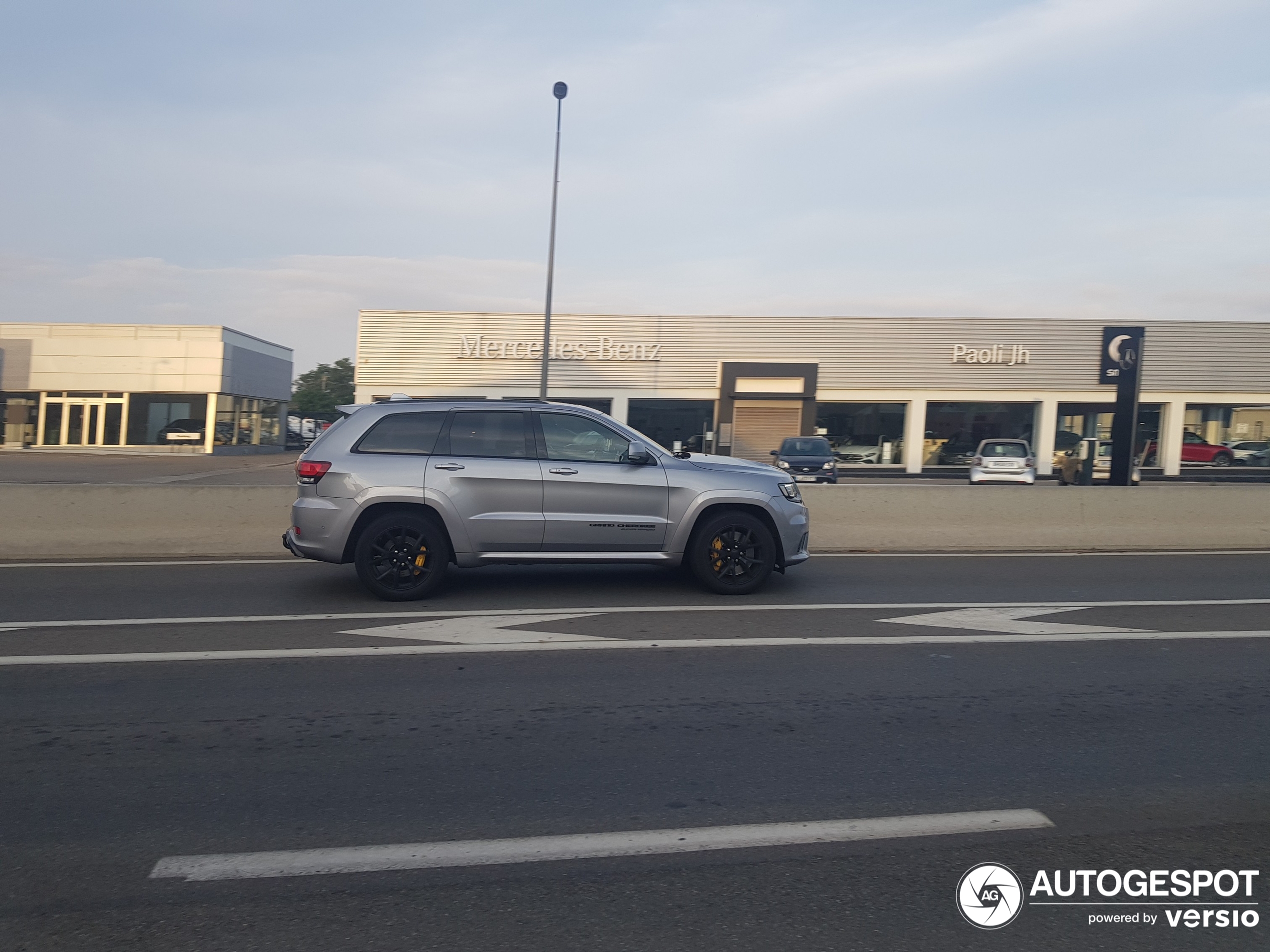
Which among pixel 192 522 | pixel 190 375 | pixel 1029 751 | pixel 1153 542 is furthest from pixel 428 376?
pixel 1029 751

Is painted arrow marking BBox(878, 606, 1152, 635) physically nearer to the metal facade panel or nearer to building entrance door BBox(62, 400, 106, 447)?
the metal facade panel

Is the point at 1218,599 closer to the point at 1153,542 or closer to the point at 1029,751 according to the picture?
the point at 1153,542

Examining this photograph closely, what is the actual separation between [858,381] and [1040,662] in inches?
1300

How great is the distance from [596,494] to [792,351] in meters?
31.1

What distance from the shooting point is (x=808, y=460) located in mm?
28453

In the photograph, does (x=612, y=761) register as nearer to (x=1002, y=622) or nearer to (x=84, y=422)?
(x=1002, y=622)

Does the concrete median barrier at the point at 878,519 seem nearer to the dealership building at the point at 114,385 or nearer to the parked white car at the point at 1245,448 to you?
the parked white car at the point at 1245,448

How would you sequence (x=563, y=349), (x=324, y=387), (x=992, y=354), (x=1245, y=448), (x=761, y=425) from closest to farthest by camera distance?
(x=1245, y=448), (x=992, y=354), (x=761, y=425), (x=563, y=349), (x=324, y=387)

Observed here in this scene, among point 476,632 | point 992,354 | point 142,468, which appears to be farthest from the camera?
point 992,354

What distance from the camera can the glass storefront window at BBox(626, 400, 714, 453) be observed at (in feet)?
131

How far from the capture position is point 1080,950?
3328 millimetres

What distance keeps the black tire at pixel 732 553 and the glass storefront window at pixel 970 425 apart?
31069 millimetres

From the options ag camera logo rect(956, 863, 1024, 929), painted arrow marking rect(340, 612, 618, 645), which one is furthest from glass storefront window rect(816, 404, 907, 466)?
ag camera logo rect(956, 863, 1024, 929)

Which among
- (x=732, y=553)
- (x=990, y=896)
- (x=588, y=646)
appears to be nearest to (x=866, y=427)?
(x=732, y=553)
